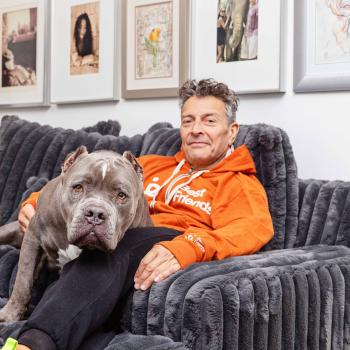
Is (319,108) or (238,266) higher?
(319,108)

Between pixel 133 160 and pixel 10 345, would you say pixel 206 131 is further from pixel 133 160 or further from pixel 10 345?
pixel 10 345

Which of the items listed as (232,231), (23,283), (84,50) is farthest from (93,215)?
(84,50)

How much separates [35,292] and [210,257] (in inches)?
23.6

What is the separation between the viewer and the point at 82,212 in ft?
5.26

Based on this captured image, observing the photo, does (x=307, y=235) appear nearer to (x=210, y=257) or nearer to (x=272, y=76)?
(x=210, y=257)

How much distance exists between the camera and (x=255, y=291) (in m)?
1.60

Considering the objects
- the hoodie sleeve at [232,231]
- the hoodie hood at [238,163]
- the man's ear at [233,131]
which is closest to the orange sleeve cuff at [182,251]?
the hoodie sleeve at [232,231]

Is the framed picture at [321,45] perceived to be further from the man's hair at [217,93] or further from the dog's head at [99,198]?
→ the dog's head at [99,198]

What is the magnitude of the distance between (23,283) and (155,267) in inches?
18.8

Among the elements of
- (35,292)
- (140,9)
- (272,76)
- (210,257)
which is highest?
(140,9)

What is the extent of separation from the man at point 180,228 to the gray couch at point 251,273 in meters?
0.07

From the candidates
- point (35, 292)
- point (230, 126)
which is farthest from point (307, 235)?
point (35, 292)

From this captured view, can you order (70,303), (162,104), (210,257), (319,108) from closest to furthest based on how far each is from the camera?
(70,303)
(210,257)
(319,108)
(162,104)

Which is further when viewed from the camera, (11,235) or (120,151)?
(120,151)
